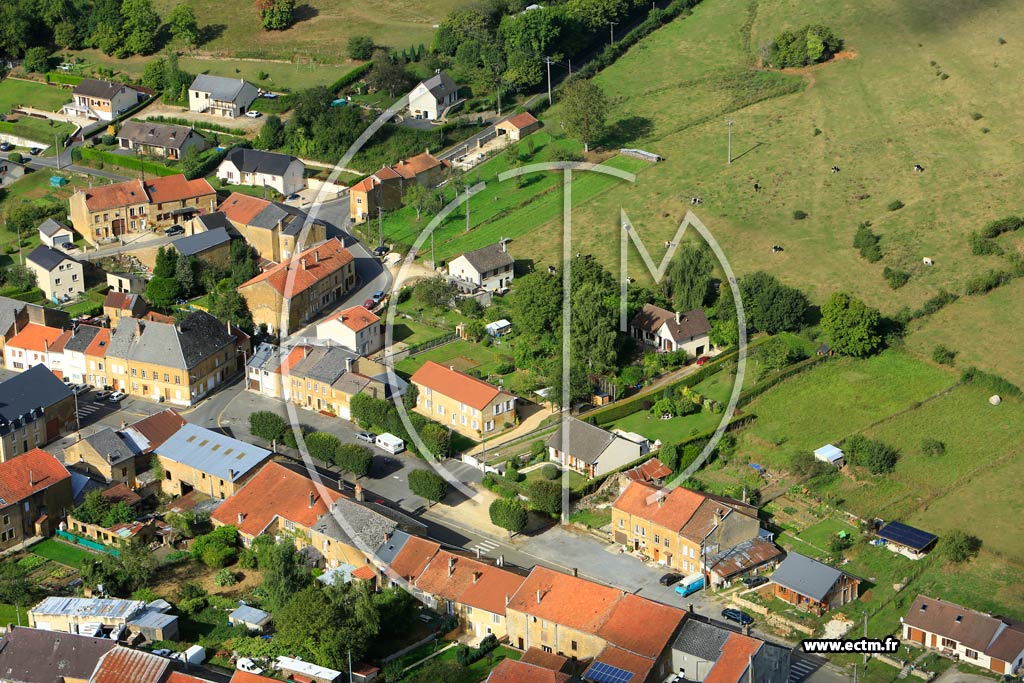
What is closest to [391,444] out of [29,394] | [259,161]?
[29,394]

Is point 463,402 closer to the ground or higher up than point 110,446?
closer to the ground

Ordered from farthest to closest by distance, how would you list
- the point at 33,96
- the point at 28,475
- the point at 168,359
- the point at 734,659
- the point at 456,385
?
the point at 33,96 → the point at 168,359 → the point at 456,385 → the point at 28,475 → the point at 734,659

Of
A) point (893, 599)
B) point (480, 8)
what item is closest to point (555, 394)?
point (893, 599)

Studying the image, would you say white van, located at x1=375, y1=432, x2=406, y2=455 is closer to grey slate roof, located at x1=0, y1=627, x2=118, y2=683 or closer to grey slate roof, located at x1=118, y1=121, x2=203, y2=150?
grey slate roof, located at x1=0, y1=627, x2=118, y2=683

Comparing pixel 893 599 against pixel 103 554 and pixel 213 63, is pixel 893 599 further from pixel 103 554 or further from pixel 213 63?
pixel 213 63

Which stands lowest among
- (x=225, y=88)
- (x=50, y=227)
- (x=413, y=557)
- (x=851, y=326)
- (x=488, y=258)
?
(x=50, y=227)

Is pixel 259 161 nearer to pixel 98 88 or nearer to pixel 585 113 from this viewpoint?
pixel 98 88
